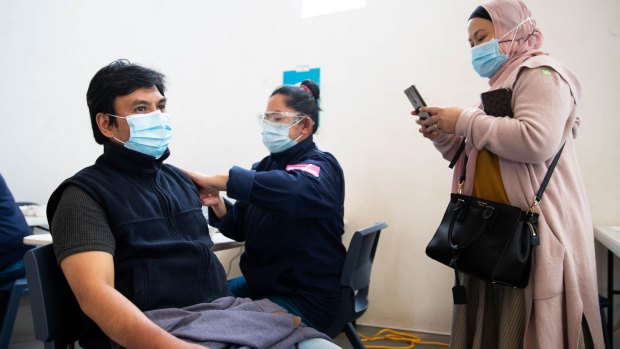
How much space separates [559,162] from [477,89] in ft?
3.98

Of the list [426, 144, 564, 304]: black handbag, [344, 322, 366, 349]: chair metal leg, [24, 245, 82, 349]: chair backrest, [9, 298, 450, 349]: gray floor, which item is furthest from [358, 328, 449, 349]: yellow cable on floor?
[24, 245, 82, 349]: chair backrest

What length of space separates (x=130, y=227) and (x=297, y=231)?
586 millimetres

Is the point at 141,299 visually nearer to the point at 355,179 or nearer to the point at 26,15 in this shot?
the point at 355,179

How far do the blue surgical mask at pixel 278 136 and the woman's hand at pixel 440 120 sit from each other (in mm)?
501

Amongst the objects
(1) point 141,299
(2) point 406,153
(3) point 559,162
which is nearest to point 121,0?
(2) point 406,153

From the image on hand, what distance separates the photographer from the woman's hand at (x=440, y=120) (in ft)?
4.33

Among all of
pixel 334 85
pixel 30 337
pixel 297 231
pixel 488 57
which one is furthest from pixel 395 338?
pixel 30 337

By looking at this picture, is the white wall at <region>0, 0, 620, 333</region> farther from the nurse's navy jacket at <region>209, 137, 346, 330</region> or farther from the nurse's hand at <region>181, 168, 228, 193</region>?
the nurse's hand at <region>181, 168, 228, 193</region>

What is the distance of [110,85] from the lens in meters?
1.16

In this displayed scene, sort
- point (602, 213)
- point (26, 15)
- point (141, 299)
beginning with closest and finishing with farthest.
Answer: point (141, 299)
point (602, 213)
point (26, 15)

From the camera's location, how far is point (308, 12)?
2.74m

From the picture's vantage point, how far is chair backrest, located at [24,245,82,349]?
956 mm

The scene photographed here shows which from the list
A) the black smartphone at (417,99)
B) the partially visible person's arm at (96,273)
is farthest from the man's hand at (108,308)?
the black smartphone at (417,99)

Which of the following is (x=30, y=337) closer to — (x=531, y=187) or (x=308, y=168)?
(x=308, y=168)
